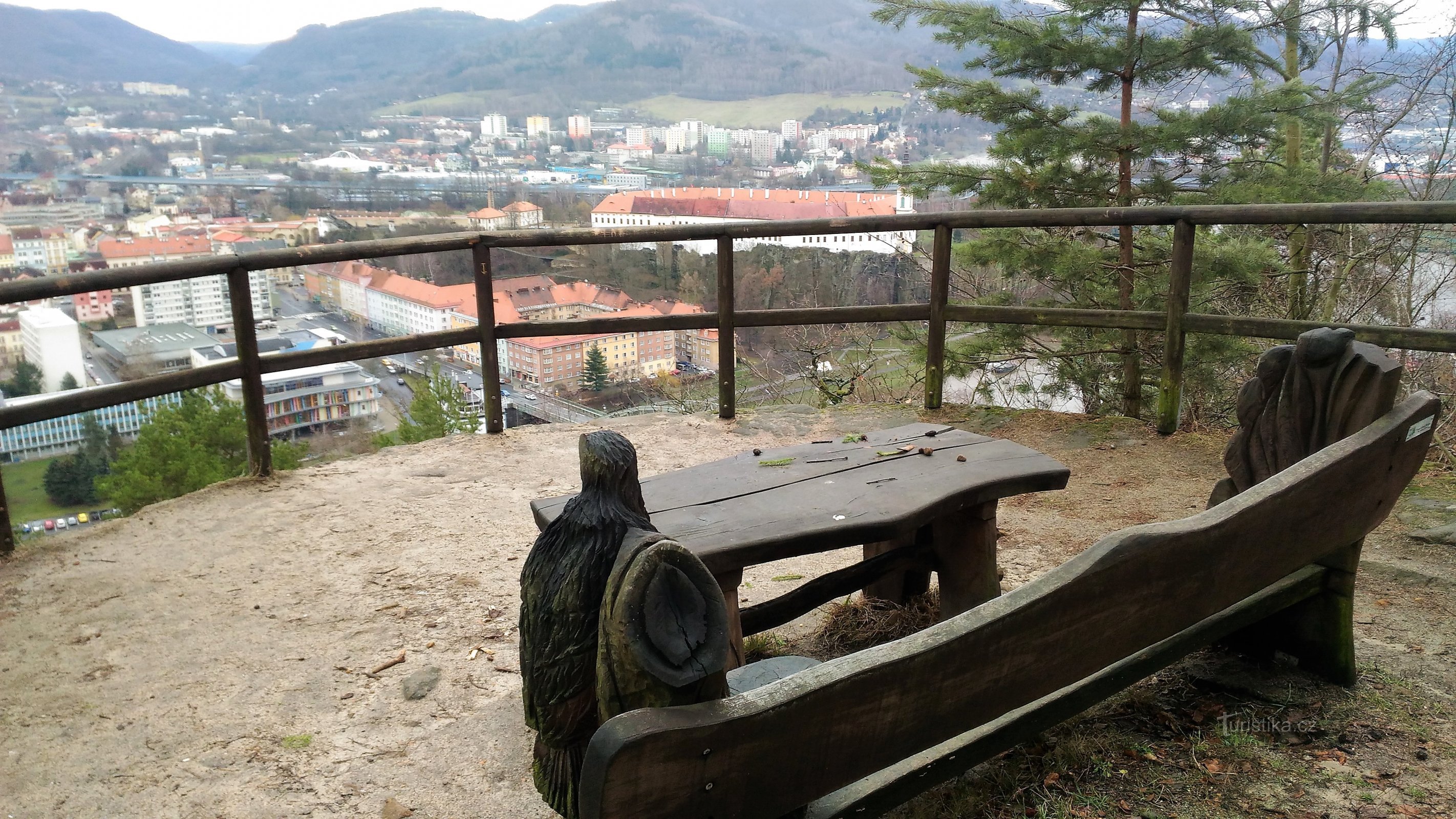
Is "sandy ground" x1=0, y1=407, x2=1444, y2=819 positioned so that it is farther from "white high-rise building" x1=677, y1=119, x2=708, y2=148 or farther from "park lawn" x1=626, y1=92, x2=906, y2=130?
"white high-rise building" x1=677, y1=119, x2=708, y2=148

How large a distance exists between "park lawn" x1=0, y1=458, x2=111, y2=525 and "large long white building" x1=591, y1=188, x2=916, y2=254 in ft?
9.32

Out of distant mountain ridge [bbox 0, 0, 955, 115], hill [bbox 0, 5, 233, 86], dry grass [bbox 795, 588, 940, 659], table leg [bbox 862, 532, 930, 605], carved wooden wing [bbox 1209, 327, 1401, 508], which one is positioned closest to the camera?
carved wooden wing [bbox 1209, 327, 1401, 508]

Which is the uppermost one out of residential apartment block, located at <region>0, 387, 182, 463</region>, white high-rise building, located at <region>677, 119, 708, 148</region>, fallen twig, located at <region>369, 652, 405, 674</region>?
white high-rise building, located at <region>677, 119, 708, 148</region>

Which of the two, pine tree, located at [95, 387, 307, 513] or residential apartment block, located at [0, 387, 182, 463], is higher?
residential apartment block, located at [0, 387, 182, 463]

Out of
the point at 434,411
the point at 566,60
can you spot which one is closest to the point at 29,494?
the point at 434,411

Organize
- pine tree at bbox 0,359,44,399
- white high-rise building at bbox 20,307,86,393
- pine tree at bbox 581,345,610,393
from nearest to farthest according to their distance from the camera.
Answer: pine tree at bbox 0,359,44,399 < white high-rise building at bbox 20,307,86,393 < pine tree at bbox 581,345,610,393

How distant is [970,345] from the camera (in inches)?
285

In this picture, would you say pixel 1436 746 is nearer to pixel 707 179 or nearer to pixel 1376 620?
pixel 1376 620


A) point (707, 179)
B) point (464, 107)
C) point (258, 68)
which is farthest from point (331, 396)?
point (258, 68)

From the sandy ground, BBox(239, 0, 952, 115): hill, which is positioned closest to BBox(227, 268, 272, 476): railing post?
the sandy ground

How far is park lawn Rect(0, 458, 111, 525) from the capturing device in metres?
3.92

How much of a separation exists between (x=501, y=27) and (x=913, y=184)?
25.5m

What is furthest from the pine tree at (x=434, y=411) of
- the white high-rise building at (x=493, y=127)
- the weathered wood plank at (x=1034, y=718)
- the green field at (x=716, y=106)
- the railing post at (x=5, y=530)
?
the white high-rise building at (x=493, y=127)

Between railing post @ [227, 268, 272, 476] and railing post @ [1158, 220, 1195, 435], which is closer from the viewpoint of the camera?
railing post @ [227, 268, 272, 476]
